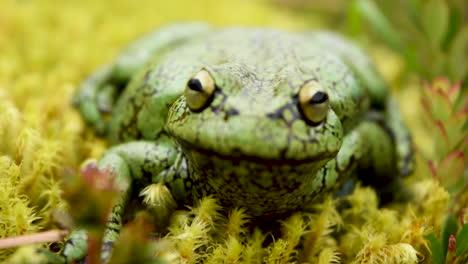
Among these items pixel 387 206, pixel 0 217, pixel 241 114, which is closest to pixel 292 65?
pixel 241 114

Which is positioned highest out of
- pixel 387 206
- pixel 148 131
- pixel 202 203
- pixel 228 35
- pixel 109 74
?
pixel 228 35

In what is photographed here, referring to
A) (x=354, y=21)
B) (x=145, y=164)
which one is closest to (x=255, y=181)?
(x=145, y=164)

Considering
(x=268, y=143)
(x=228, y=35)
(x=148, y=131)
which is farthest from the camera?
(x=228, y=35)

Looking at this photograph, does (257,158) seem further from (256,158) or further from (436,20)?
(436,20)

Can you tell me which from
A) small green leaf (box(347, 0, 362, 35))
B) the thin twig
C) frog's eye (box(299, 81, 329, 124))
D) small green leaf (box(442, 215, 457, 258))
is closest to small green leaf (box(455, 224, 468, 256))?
small green leaf (box(442, 215, 457, 258))

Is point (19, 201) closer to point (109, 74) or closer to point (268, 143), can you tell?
point (268, 143)
